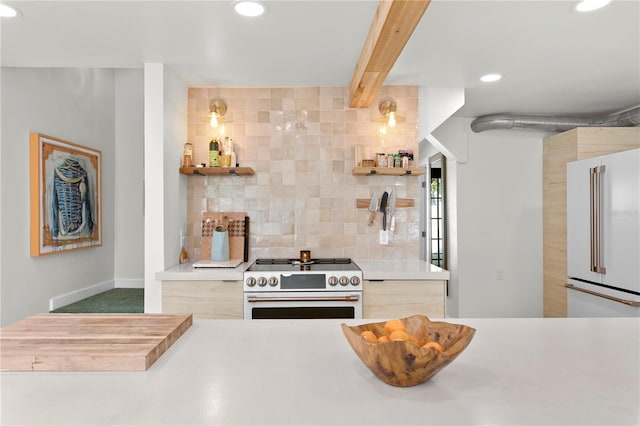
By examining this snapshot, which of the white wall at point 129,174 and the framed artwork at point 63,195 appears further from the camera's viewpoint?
the white wall at point 129,174

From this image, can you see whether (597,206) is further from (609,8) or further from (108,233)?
(108,233)

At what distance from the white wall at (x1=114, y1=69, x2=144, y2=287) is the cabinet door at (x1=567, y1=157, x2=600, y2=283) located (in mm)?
4191

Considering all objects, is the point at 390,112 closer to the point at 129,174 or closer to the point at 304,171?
the point at 304,171

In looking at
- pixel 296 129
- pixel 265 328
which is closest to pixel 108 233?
pixel 296 129

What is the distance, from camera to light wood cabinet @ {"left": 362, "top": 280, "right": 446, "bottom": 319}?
9.23 feet

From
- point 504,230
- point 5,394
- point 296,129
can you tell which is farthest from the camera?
point 504,230

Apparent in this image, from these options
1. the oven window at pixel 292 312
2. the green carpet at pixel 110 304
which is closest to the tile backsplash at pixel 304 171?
the oven window at pixel 292 312

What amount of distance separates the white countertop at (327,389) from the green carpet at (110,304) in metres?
2.33

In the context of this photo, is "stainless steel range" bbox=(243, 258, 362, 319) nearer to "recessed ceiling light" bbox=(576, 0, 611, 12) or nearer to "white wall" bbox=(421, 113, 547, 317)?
"recessed ceiling light" bbox=(576, 0, 611, 12)

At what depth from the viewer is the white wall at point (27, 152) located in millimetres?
3104

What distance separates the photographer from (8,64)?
298 centimetres

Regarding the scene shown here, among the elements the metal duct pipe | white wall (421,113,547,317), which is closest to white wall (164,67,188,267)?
white wall (421,113,547,317)

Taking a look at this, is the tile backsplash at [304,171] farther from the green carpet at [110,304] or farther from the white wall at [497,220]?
the white wall at [497,220]

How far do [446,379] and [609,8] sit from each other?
89.0 inches
